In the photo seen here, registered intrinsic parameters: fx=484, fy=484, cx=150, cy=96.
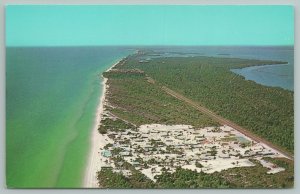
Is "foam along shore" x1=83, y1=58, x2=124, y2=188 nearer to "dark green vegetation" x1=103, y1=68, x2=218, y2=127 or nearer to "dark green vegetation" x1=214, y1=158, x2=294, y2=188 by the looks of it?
"dark green vegetation" x1=103, y1=68, x2=218, y2=127

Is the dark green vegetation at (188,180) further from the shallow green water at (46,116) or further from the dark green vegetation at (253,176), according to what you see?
the shallow green water at (46,116)

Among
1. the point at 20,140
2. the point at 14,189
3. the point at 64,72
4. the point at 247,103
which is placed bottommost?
the point at 14,189

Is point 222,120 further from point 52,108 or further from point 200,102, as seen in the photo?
point 52,108

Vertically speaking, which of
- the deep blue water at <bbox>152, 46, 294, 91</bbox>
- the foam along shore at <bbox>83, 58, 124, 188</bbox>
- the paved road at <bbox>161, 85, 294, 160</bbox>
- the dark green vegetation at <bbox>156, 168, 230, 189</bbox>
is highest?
the deep blue water at <bbox>152, 46, 294, 91</bbox>

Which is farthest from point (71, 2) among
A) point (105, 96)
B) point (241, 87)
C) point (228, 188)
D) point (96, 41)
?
point (228, 188)

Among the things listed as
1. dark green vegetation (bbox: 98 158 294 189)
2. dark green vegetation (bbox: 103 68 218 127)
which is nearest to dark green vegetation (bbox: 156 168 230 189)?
dark green vegetation (bbox: 98 158 294 189)

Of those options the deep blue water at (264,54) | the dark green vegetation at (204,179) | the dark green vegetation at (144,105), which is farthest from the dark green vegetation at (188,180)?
the deep blue water at (264,54)

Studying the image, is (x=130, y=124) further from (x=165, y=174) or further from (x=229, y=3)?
(x=229, y=3)
